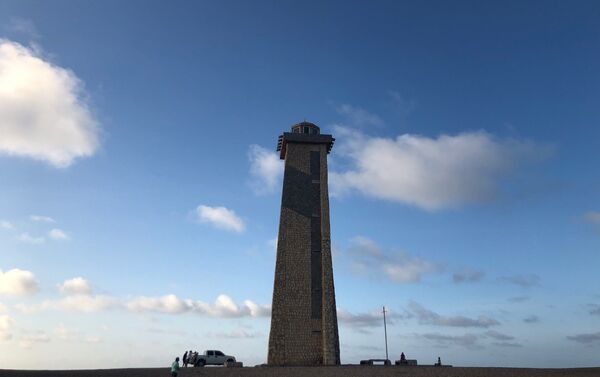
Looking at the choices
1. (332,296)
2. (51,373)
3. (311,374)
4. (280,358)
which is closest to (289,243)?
(332,296)

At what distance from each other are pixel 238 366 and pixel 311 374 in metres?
8.28

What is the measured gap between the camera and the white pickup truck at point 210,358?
36438 millimetres

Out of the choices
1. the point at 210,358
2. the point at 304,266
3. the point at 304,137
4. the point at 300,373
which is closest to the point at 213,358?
the point at 210,358

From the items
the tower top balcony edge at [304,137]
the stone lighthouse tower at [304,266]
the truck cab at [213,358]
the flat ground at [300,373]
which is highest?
the tower top balcony edge at [304,137]

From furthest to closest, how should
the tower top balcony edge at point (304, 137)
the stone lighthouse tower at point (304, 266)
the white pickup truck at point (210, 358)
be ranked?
the tower top balcony edge at point (304, 137)
the stone lighthouse tower at point (304, 266)
the white pickup truck at point (210, 358)

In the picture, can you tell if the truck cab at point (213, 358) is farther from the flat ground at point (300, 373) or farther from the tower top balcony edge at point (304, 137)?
the tower top balcony edge at point (304, 137)

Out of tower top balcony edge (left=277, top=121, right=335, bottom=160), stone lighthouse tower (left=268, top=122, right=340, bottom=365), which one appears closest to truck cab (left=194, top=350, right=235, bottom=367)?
stone lighthouse tower (left=268, top=122, right=340, bottom=365)

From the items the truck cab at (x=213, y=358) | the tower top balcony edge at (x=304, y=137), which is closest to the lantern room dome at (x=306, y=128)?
the tower top balcony edge at (x=304, y=137)

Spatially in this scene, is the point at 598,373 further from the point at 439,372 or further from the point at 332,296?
the point at 332,296

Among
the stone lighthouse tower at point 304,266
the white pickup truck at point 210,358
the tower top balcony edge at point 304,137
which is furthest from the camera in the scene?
the tower top balcony edge at point 304,137

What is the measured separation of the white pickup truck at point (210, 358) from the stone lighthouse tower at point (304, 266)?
3599mm

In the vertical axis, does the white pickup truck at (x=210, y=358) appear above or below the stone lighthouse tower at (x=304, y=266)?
below

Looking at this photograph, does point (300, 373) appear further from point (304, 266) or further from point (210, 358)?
point (304, 266)

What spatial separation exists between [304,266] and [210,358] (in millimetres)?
10445
